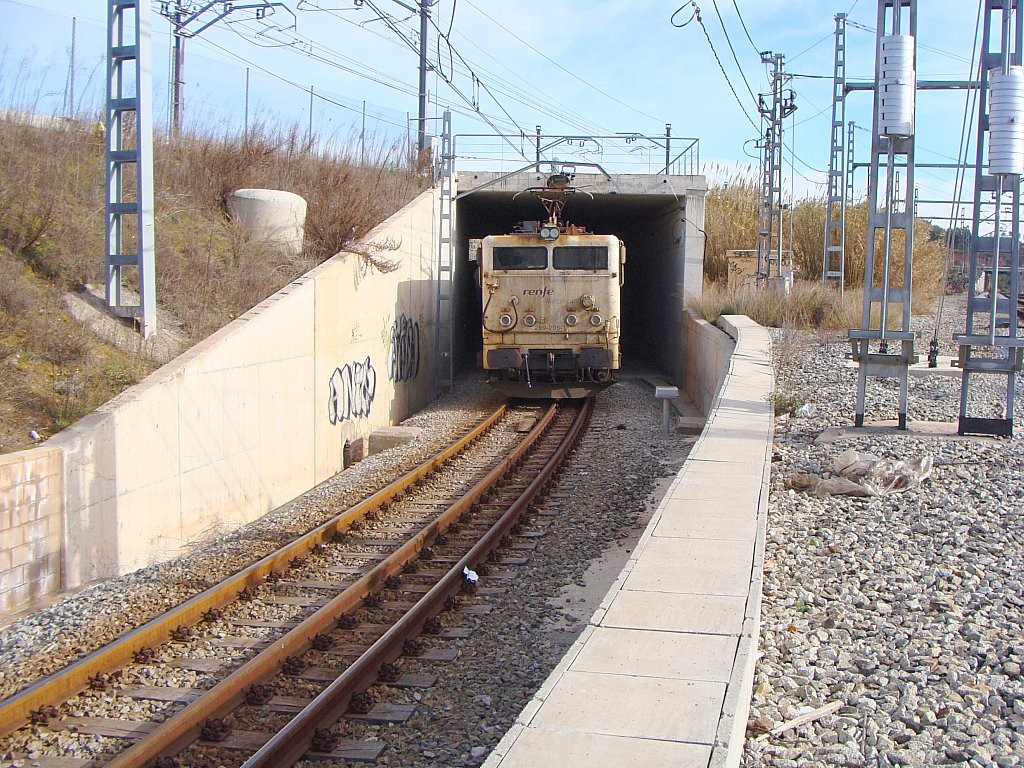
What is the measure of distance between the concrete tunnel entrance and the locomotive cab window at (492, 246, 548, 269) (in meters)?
4.42

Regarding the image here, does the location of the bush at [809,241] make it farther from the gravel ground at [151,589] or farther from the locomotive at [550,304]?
the gravel ground at [151,589]

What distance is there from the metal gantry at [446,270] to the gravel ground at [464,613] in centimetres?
835

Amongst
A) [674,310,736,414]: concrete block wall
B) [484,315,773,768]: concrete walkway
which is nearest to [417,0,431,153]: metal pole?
[674,310,736,414]: concrete block wall

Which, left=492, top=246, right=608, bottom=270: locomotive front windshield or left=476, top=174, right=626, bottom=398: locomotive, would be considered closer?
left=476, top=174, right=626, bottom=398: locomotive

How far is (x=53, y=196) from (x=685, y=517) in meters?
9.12

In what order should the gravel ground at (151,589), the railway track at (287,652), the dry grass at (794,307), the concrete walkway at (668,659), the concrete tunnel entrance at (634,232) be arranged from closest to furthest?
the concrete walkway at (668,659) < the railway track at (287,652) < the gravel ground at (151,589) < the dry grass at (794,307) < the concrete tunnel entrance at (634,232)

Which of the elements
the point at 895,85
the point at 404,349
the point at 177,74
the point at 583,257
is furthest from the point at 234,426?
the point at 177,74

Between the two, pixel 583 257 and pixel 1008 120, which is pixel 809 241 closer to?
pixel 583 257

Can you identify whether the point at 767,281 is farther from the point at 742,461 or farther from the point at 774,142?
the point at 742,461

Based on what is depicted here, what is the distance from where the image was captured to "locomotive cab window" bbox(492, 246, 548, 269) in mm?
17516

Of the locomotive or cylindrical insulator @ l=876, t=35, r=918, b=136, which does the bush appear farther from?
cylindrical insulator @ l=876, t=35, r=918, b=136

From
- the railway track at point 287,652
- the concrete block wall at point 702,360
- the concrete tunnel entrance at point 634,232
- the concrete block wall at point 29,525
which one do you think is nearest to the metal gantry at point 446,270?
the concrete tunnel entrance at point 634,232

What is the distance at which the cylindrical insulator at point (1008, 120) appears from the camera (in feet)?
32.0

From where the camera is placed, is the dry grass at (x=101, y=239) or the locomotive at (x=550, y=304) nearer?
the dry grass at (x=101, y=239)
